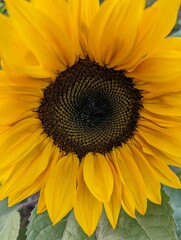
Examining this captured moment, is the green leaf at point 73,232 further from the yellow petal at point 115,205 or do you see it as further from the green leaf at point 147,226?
the yellow petal at point 115,205

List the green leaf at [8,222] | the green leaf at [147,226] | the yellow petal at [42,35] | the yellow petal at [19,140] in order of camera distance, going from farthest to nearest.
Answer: the green leaf at [8,222] → the green leaf at [147,226] → the yellow petal at [19,140] → the yellow petal at [42,35]

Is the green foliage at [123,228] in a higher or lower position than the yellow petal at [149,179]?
lower

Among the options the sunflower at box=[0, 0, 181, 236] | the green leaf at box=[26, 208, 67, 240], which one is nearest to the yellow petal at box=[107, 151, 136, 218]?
the sunflower at box=[0, 0, 181, 236]

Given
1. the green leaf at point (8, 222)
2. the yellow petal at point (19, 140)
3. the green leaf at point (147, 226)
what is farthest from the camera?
the green leaf at point (8, 222)

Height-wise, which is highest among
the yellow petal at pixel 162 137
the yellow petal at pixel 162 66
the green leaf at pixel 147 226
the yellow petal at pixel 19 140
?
the yellow petal at pixel 162 66

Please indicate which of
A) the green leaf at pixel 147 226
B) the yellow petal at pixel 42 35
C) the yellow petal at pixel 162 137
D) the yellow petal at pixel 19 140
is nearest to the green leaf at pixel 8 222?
the green leaf at pixel 147 226

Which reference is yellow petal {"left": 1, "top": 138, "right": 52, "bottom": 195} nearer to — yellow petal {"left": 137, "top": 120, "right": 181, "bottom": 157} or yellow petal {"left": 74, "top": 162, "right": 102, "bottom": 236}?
yellow petal {"left": 74, "top": 162, "right": 102, "bottom": 236}

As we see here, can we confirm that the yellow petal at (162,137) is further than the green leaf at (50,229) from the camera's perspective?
No

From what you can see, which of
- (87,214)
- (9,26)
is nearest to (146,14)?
(9,26)

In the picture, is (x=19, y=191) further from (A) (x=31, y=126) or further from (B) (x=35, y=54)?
(B) (x=35, y=54)
